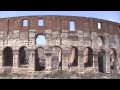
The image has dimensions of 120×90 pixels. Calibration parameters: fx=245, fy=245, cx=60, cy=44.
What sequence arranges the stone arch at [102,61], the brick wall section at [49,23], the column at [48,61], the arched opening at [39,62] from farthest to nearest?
1. the stone arch at [102,61]
2. the arched opening at [39,62]
3. the brick wall section at [49,23]
4. the column at [48,61]

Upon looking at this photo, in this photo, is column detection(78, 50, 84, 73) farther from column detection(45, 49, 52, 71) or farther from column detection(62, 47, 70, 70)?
column detection(45, 49, 52, 71)

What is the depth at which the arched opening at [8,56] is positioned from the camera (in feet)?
64.9

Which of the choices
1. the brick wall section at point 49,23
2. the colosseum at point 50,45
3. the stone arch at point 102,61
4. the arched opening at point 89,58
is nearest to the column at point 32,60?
the colosseum at point 50,45

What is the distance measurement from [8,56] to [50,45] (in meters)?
3.75

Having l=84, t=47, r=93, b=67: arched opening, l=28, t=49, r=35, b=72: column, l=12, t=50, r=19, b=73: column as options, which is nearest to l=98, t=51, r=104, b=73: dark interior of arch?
l=84, t=47, r=93, b=67: arched opening

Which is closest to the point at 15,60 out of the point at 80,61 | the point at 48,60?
the point at 48,60

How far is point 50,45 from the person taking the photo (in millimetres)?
19234

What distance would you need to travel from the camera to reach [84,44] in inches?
774

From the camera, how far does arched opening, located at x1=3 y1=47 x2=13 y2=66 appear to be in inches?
779

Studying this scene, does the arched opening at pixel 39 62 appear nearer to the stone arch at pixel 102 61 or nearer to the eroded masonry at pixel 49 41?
the eroded masonry at pixel 49 41
